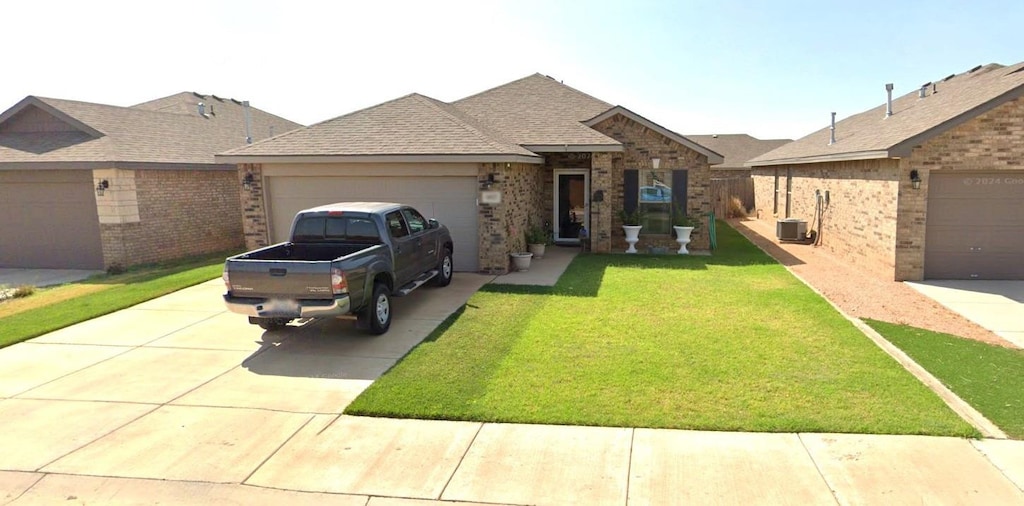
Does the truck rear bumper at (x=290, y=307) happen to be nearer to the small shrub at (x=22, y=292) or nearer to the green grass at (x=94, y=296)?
the green grass at (x=94, y=296)

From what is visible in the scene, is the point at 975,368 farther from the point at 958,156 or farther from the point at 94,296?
the point at 94,296

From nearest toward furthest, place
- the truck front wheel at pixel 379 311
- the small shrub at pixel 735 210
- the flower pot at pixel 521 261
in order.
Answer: the truck front wheel at pixel 379 311 < the flower pot at pixel 521 261 < the small shrub at pixel 735 210

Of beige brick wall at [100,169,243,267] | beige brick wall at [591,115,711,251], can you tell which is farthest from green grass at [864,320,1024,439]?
beige brick wall at [100,169,243,267]

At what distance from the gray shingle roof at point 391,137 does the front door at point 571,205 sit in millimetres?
2893

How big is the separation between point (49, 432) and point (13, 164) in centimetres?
1247

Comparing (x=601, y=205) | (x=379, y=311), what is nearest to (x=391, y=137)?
(x=601, y=205)

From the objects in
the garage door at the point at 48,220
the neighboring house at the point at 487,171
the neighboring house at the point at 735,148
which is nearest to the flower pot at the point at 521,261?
the neighboring house at the point at 487,171

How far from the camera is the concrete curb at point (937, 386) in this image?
210 inches

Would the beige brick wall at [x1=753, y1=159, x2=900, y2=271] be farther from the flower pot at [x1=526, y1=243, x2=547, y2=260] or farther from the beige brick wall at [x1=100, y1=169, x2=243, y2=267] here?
the beige brick wall at [x1=100, y1=169, x2=243, y2=267]

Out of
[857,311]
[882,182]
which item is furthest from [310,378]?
[882,182]

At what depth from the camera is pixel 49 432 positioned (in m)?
5.61

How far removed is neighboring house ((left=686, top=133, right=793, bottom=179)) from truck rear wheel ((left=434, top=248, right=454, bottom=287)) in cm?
2831

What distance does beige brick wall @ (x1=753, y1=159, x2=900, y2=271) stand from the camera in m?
12.3

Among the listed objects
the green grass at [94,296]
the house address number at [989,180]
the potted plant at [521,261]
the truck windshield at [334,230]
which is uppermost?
Result: the house address number at [989,180]
